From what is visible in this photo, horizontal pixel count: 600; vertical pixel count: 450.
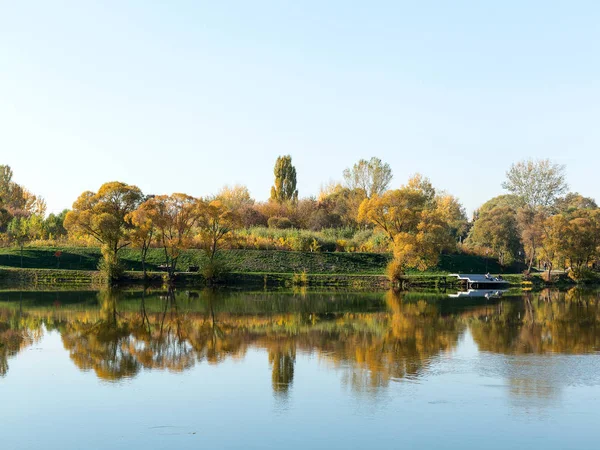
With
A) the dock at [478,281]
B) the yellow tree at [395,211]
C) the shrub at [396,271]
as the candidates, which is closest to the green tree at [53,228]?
the yellow tree at [395,211]

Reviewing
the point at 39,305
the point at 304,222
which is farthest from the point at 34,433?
the point at 304,222

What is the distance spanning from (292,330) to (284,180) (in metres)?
67.5

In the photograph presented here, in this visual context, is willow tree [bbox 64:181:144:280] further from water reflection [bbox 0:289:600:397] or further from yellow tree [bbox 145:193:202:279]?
water reflection [bbox 0:289:600:397]

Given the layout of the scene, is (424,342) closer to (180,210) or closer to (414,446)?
(414,446)

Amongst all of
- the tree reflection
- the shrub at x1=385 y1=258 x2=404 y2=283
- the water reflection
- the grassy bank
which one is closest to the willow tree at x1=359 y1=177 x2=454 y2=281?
the shrub at x1=385 y1=258 x2=404 y2=283

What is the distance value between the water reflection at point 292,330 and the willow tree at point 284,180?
5171 centimetres

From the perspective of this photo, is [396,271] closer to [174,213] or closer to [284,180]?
[174,213]

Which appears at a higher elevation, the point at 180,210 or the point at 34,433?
the point at 180,210

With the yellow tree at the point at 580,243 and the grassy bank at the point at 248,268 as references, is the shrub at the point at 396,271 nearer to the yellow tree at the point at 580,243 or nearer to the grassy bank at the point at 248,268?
the grassy bank at the point at 248,268

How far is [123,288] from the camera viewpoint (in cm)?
4600

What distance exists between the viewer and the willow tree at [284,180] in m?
91.9

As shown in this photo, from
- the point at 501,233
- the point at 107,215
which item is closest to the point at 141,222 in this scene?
the point at 107,215

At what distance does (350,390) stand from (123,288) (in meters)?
33.1

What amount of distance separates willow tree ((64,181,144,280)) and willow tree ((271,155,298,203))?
4326 cm
